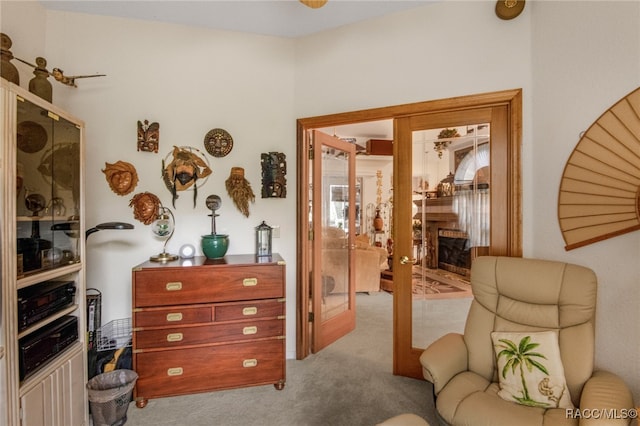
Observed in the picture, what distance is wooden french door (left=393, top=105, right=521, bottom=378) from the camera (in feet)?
7.59

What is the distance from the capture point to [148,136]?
2.60 metres

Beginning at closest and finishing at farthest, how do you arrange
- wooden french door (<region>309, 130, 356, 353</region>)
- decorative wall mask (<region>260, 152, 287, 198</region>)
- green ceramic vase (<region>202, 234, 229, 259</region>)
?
green ceramic vase (<region>202, 234, 229, 259</region>) → decorative wall mask (<region>260, 152, 287, 198</region>) → wooden french door (<region>309, 130, 356, 353</region>)

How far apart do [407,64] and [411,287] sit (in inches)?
73.9

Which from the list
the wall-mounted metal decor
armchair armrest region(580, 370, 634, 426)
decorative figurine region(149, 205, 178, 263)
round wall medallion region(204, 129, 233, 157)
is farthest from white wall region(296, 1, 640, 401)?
decorative figurine region(149, 205, 178, 263)

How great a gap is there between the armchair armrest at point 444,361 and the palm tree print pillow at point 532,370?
0.65 feet

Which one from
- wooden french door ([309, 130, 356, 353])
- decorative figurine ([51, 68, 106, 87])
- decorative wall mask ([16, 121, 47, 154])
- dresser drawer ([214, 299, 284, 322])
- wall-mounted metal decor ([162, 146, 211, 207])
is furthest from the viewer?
wooden french door ([309, 130, 356, 353])

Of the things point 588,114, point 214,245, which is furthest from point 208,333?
point 588,114

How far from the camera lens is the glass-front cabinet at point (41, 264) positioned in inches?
54.3

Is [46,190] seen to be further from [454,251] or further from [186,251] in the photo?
[454,251]

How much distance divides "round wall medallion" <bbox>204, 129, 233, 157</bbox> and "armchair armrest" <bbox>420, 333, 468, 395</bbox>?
226 centimetres

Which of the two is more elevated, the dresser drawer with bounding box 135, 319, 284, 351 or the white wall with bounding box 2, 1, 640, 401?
the white wall with bounding box 2, 1, 640, 401

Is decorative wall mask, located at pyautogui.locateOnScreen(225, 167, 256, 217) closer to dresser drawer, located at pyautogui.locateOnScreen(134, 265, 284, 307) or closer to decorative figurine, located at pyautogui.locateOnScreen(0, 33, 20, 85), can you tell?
dresser drawer, located at pyautogui.locateOnScreen(134, 265, 284, 307)

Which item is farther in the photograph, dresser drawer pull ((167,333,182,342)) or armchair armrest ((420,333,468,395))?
dresser drawer pull ((167,333,182,342))

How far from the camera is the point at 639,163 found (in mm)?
1594
